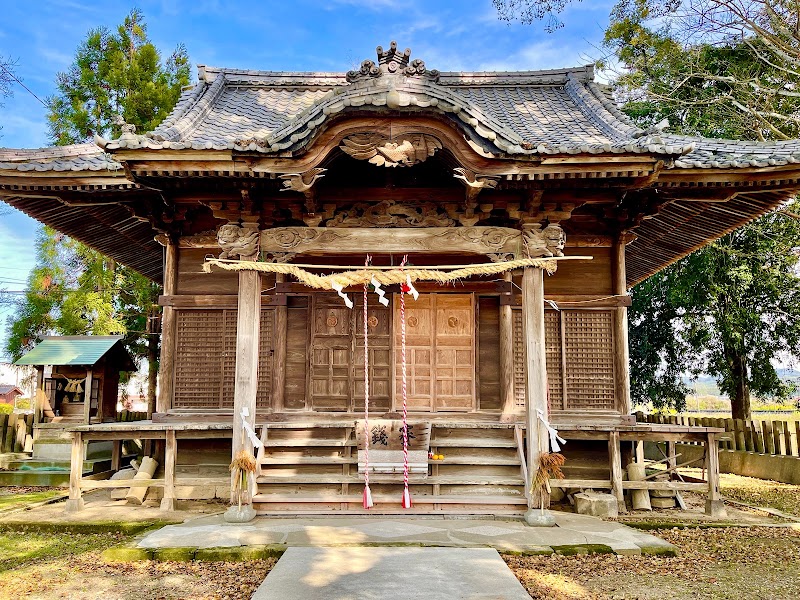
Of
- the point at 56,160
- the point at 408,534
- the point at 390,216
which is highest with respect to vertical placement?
the point at 56,160

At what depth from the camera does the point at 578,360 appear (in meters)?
9.41

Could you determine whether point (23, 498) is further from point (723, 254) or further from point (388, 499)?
point (723, 254)

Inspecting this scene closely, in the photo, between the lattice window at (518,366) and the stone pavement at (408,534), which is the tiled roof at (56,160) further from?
the lattice window at (518,366)

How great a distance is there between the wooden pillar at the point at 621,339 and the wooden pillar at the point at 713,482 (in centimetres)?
126

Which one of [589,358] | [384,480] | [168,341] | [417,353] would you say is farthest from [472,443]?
[168,341]

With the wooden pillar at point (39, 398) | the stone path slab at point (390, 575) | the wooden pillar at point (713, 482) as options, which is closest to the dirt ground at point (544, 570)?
the stone path slab at point (390, 575)

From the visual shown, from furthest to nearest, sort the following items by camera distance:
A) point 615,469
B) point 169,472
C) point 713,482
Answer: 1. point 615,469
2. point 169,472
3. point 713,482

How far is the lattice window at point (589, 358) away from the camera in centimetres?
930

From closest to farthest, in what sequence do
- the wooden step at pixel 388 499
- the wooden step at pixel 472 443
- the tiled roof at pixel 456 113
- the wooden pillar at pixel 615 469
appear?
the tiled roof at pixel 456 113, the wooden step at pixel 388 499, the wooden pillar at pixel 615 469, the wooden step at pixel 472 443

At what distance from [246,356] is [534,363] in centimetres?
374

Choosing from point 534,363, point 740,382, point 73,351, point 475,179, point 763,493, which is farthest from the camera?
point 740,382

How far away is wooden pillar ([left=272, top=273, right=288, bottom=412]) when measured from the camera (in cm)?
941

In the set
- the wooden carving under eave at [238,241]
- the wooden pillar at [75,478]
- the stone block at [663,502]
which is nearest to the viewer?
the wooden carving under eave at [238,241]

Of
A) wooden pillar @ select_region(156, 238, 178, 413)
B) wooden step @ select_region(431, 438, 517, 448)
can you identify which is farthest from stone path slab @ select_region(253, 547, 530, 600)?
wooden pillar @ select_region(156, 238, 178, 413)
